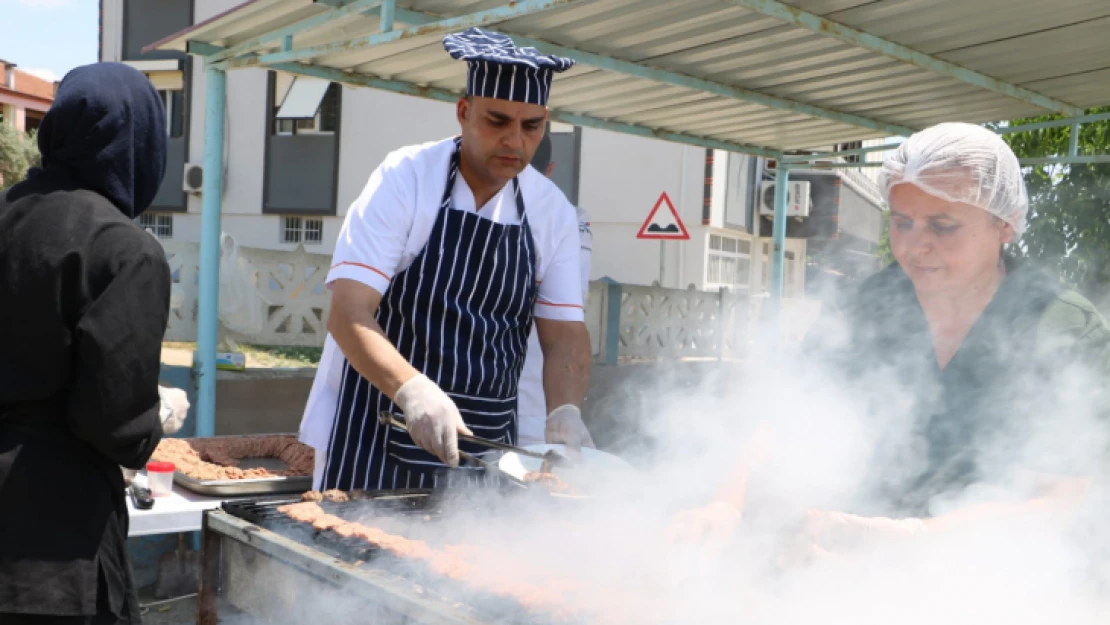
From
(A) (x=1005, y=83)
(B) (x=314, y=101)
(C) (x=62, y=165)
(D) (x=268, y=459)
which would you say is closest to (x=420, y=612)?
(C) (x=62, y=165)

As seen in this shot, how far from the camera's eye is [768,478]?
2.24 meters

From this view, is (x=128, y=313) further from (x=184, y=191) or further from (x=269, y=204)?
(x=184, y=191)

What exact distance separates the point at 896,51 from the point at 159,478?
372cm

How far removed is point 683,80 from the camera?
16.5ft

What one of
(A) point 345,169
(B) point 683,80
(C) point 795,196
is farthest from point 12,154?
(B) point 683,80

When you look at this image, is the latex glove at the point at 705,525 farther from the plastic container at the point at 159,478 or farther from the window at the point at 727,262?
the window at the point at 727,262

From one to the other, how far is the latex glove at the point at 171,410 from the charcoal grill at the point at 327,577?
0.73 ft

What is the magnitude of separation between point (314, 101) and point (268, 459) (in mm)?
14526

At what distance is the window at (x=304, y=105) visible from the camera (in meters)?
17.7

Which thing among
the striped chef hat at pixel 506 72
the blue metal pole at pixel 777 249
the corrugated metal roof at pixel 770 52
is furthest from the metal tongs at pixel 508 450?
the blue metal pole at pixel 777 249

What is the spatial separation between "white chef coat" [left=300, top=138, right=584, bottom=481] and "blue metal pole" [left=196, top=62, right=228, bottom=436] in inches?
102

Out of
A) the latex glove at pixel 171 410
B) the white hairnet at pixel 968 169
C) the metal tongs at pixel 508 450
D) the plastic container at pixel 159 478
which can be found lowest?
the plastic container at pixel 159 478

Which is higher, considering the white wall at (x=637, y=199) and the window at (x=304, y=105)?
the window at (x=304, y=105)

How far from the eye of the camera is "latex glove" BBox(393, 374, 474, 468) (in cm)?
217
